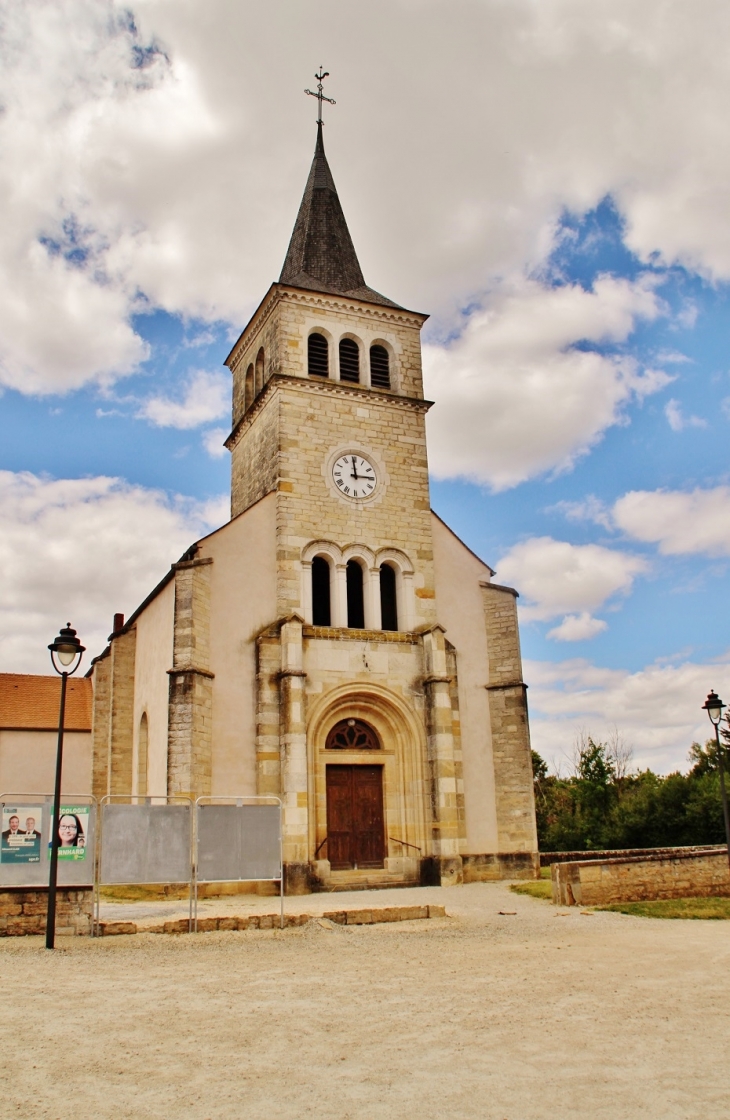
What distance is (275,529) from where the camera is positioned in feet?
68.6

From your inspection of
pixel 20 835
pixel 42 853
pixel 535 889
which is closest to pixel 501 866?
pixel 535 889

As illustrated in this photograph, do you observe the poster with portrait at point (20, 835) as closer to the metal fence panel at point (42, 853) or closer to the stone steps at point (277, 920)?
the metal fence panel at point (42, 853)

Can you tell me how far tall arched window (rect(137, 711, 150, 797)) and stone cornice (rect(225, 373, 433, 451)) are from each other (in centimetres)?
882

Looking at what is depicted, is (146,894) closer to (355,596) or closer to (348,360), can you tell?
(355,596)

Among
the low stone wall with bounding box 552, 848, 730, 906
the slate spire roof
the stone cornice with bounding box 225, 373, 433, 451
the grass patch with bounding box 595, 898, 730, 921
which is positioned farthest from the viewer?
the slate spire roof

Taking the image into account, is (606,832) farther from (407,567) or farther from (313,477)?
(313,477)

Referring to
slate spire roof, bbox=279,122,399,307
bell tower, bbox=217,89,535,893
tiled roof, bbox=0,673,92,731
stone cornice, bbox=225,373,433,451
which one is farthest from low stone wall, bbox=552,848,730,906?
tiled roof, bbox=0,673,92,731

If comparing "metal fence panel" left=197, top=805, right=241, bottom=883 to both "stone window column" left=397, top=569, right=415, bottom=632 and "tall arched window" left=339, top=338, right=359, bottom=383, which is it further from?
"tall arched window" left=339, top=338, right=359, bottom=383

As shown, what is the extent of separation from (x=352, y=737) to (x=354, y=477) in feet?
21.7

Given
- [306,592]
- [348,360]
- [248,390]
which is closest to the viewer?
[306,592]

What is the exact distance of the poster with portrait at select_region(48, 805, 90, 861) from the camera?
11531 mm

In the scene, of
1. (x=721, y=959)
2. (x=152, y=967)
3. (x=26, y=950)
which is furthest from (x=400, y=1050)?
(x=26, y=950)

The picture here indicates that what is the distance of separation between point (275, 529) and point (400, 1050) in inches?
618

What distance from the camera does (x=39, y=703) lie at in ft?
94.4
